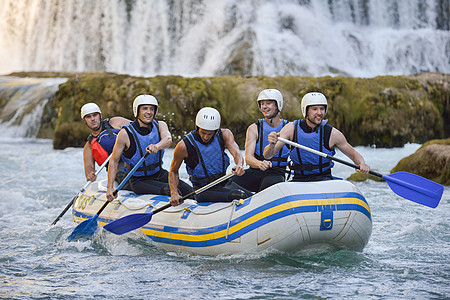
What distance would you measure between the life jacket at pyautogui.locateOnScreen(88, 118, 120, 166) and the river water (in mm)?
1014

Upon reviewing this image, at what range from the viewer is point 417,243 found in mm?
6254

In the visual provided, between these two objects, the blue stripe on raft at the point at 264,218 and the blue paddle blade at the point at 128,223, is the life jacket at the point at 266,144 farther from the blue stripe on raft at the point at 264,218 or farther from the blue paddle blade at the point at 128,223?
the blue paddle blade at the point at 128,223

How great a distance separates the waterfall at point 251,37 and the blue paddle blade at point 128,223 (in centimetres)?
1622

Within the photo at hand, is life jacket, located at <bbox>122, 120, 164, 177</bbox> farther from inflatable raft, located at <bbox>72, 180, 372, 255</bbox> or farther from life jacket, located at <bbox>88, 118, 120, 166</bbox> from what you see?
inflatable raft, located at <bbox>72, 180, 372, 255</bbox>

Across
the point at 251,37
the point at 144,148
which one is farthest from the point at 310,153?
the point at 251,37

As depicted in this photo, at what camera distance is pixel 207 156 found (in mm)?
5648

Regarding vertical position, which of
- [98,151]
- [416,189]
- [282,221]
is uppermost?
[98,151]

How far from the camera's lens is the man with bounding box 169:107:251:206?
5.51 m

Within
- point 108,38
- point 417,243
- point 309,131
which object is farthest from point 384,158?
point 108,38

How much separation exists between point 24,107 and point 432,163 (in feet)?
43.4

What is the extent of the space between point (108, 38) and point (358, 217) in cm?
2196

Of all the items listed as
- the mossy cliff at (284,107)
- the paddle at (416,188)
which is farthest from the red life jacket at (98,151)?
the mossy cliff at (284,107)

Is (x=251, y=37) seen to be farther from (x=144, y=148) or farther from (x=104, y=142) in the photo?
(x=144, y=148)

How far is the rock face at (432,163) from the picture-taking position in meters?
9.76
